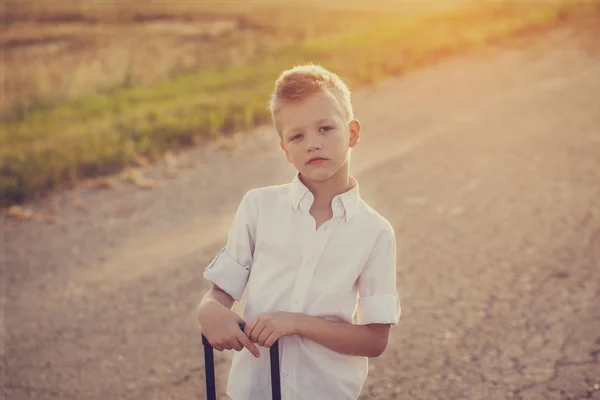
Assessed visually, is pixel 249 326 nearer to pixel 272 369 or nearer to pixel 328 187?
pixel 272 369

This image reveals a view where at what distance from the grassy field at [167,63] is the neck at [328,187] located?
4544mm

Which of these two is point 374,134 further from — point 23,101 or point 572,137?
point 23,101

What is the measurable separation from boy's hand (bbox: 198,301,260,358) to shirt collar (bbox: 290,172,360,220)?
342 millimetres

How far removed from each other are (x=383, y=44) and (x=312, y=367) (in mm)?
10052

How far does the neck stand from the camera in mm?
1972

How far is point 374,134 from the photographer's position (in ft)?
23.4

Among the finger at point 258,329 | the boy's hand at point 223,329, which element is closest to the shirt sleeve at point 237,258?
the boy's hand at point 223,329

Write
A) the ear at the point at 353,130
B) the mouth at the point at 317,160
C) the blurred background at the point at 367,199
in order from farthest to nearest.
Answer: the blurred background at the point at 367,199, the ear at the point at 353,130, the mouth at the point at 317,160

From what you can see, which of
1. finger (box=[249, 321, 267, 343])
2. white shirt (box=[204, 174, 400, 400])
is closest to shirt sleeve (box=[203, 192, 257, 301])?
white shirt (box=[204, 174, 400, 400])

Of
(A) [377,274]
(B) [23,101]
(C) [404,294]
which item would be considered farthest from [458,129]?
(B) [23,101]

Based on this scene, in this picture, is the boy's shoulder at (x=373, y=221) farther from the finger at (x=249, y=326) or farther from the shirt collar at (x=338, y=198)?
the finger at (x=249, y=326)

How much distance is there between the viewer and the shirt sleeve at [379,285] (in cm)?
190

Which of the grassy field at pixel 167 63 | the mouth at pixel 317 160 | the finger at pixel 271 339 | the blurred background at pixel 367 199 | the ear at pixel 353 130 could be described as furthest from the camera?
the grassy field at pixel 167 63

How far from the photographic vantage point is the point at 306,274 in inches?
75.2
